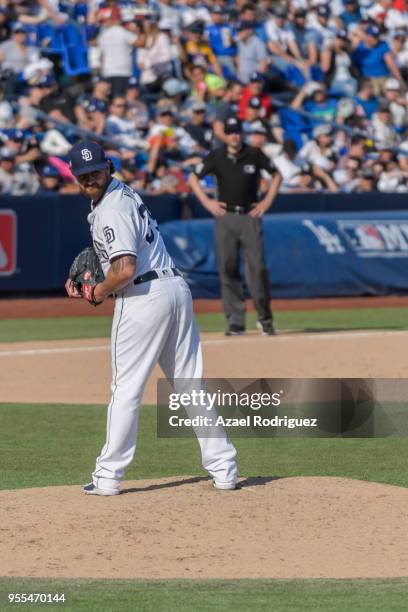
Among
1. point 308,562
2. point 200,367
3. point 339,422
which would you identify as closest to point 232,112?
point 339,422

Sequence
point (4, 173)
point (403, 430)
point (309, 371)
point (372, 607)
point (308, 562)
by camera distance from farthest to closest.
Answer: point (4, 173) → point (309, 371) → point (403, 430) → point (308, 562) → point (372, 607)

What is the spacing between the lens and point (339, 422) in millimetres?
10422

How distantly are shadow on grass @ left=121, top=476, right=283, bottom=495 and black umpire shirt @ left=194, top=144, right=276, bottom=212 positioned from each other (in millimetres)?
7261

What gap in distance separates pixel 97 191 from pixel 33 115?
13.8 m

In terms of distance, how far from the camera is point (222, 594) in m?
5.40

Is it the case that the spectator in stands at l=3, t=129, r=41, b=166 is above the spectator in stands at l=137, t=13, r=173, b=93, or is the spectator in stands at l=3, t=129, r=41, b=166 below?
below

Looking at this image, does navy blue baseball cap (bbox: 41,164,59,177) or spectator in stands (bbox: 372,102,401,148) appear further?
spectator in stands (bbox: 372,102,401,148)

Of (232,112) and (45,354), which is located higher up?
(232,112)

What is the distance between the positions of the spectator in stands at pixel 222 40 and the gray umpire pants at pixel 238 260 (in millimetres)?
10117

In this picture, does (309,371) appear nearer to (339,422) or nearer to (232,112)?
(339,422)

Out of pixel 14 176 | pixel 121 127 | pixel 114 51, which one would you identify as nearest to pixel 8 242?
pixel 14 176

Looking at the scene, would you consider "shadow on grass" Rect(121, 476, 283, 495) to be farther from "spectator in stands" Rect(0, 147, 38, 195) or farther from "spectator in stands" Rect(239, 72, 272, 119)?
"spectator in stands" Rect(239, 72, 272, 119)

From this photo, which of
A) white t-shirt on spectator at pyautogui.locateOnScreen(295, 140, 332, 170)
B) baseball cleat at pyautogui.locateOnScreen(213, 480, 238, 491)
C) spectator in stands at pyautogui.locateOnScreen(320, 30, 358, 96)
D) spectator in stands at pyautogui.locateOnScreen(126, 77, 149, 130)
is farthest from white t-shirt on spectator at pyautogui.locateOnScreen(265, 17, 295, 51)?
baseball cleat at pyautogui.locateOnScreen(213, 480, 238, 491)

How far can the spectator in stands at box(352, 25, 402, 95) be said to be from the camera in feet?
86.0
